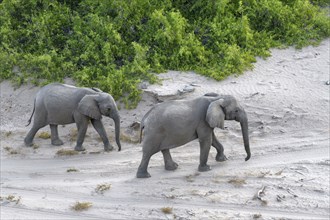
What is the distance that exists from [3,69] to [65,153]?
513 centimetres

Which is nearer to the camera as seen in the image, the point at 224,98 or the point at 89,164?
the point at 224,98

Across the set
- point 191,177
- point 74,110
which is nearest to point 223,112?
point 191,177

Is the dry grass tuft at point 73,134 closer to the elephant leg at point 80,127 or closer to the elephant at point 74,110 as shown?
the elephant at point 74,110

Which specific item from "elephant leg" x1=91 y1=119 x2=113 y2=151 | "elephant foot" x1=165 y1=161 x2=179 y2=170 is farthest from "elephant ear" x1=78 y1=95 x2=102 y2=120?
"elephant foot" x1=165 y1=161 x2=179 y2=170

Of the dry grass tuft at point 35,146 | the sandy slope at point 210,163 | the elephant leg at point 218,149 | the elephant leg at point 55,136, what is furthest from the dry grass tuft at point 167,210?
the dry grass tuft at point 35,146

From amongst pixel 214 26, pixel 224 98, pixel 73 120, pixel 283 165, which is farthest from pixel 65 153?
pixel 214 26

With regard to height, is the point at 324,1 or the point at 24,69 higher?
the point at 324,1

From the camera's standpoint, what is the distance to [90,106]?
12305 millimetres

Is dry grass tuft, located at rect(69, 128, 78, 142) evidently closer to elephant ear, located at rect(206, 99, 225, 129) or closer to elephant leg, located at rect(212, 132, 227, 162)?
elephant leg, located at rect(212, 132, 227, 162)

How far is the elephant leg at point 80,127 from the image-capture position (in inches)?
496

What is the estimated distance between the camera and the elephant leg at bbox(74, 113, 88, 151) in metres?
12.6

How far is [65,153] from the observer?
502 inches

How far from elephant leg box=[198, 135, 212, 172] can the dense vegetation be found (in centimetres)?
392

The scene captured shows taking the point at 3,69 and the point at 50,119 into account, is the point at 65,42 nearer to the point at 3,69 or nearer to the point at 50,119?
the point at 3,69
